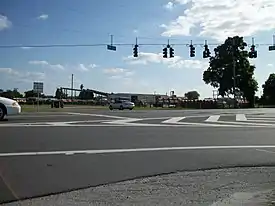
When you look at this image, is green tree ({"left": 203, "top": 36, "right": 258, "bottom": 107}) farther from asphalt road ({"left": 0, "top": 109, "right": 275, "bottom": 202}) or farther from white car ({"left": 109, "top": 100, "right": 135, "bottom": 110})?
asphalt road ({"left": 0, "top": 109, "right": 275, "bottom": 202})

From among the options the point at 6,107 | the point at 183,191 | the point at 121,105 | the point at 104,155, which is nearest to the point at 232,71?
the point at 121,105

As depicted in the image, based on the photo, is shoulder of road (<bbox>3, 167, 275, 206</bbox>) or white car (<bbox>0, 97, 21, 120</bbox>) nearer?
shoulder of road (<bbox>3, 167, 275, 206</bbox>)

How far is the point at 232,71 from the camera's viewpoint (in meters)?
81.3

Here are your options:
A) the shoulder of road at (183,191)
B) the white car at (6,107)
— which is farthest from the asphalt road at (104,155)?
the white car at (6,107)


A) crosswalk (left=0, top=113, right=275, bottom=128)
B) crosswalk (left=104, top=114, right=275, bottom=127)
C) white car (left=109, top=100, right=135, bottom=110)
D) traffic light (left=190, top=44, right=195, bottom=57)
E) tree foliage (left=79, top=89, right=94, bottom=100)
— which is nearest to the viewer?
crosswalk (left=0, top=113, right=275, bottom=128)

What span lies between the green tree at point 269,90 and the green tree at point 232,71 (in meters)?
19.6

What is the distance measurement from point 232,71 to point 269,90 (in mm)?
26565

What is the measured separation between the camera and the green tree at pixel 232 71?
3223 inches

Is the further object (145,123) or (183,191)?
(145,123)

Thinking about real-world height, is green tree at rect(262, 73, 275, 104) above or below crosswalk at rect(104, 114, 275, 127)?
above

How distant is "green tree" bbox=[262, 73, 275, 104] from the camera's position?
102m

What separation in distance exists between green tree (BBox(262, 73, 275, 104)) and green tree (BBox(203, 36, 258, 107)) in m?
19.6

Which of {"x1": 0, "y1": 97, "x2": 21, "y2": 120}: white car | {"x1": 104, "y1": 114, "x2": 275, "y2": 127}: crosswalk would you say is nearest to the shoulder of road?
{"x1": 104, "y1": 114, "x2": 275, "y2": 127}: crosswalk

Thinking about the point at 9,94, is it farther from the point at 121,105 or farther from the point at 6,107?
the point at 6,107
